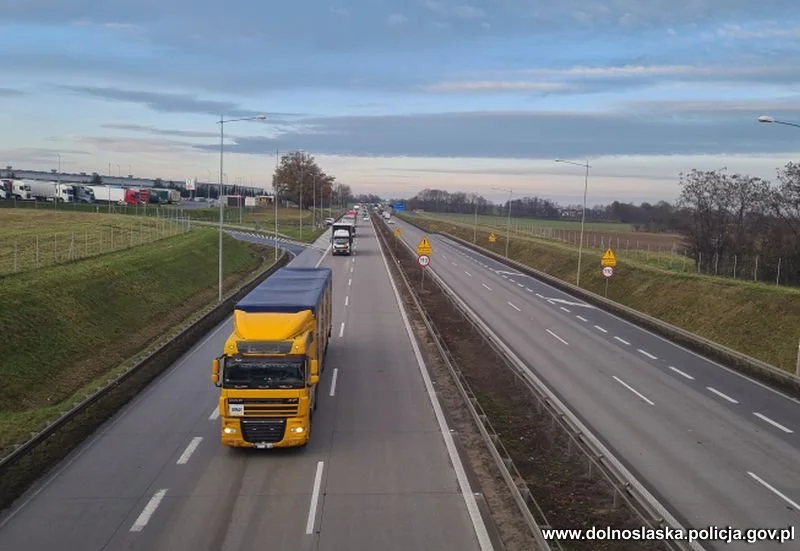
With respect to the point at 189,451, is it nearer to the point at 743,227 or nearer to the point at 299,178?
the point at 743,227

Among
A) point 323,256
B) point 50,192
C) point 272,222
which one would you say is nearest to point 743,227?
point 323,256

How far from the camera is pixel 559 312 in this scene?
123 ft

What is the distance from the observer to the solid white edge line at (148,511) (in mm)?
11523

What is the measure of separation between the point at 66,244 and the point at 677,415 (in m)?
40.9

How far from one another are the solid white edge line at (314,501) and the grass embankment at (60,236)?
2175 centimetres

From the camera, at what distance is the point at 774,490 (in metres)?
13.6

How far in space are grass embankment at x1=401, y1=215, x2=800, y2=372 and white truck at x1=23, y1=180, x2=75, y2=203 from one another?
86788 millimetres

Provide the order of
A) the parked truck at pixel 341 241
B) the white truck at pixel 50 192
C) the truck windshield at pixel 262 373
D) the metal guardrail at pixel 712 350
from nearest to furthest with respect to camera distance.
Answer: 1. the truck windshield at pixel 262 373
2. the metal guardrail at pixel 712 350
3. the parked truck at pixel 341 241
4. the white truck at pixel 50 192

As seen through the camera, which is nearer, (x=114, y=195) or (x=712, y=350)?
(x=712, y=350)

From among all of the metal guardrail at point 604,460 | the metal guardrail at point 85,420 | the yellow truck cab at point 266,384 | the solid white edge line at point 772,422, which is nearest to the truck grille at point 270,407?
the yellow truck cab at point 266,384

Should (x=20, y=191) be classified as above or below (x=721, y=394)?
above

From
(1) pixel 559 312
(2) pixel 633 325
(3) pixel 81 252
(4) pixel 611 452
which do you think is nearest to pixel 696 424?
(4) pixel 611 452

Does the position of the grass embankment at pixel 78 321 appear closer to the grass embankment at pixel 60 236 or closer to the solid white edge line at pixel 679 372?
the grass embankment at pixel 60 236

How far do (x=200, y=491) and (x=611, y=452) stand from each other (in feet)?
27.7
